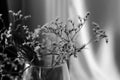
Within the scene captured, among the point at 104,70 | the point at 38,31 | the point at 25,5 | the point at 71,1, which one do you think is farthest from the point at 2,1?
the point at 104,70

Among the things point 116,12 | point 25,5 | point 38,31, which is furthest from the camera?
point 25,5

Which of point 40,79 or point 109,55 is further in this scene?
point 109,55

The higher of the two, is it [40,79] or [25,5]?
[25,5]

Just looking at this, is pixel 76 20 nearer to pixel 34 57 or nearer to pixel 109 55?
pixel 109 55

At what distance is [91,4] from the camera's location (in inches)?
37.7

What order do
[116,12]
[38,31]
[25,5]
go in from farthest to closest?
[25,5], [116,12], [38,31]

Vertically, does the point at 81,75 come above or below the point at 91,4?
below

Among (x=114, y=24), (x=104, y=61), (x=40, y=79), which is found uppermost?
(x=114, y=24)

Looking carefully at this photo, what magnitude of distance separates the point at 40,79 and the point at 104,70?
0.39 meters

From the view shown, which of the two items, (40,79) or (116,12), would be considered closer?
(40,79)

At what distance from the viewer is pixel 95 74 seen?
101 cm

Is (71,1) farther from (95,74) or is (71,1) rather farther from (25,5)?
(95,74)

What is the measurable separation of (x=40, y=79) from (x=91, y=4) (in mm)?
414

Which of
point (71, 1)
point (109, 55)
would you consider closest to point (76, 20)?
point (71, 1)
